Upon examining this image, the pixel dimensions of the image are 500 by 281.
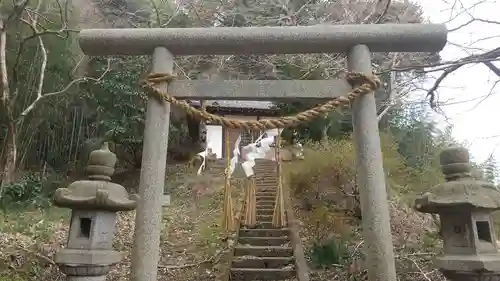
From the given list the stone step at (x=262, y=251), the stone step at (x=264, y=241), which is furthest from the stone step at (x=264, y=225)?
the stone step at (x=262, y=251)

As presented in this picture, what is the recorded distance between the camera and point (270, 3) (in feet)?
26.1

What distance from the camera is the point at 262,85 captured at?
8.68ft

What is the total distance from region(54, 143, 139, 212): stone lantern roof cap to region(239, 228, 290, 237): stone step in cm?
473

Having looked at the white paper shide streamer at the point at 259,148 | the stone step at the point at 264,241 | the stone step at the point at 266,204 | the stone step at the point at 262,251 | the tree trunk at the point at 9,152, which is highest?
the white paper shide streamer at the point at 259,148

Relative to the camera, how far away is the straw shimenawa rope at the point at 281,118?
2410 millimetres

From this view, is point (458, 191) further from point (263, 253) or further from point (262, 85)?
point (263, 253)

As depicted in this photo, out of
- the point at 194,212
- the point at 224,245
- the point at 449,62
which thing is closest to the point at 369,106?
the point at 449,62

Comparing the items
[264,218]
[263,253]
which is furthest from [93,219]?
[264,218]

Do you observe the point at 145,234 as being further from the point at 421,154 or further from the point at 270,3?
the point at 421,154

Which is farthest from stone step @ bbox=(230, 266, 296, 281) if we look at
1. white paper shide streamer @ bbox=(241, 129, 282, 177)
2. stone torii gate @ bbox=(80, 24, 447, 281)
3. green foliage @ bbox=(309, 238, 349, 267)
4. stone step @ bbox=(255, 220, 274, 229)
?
white paper shide streamer @ bbox=(241, 129, 282, 177)

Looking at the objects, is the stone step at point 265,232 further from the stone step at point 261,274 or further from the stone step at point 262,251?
the stone step at point 261,274

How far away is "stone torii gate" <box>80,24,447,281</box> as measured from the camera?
7.93 feet

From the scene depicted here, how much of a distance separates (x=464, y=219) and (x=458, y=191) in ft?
0.72

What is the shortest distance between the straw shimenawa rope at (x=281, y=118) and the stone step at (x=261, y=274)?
390 cm
